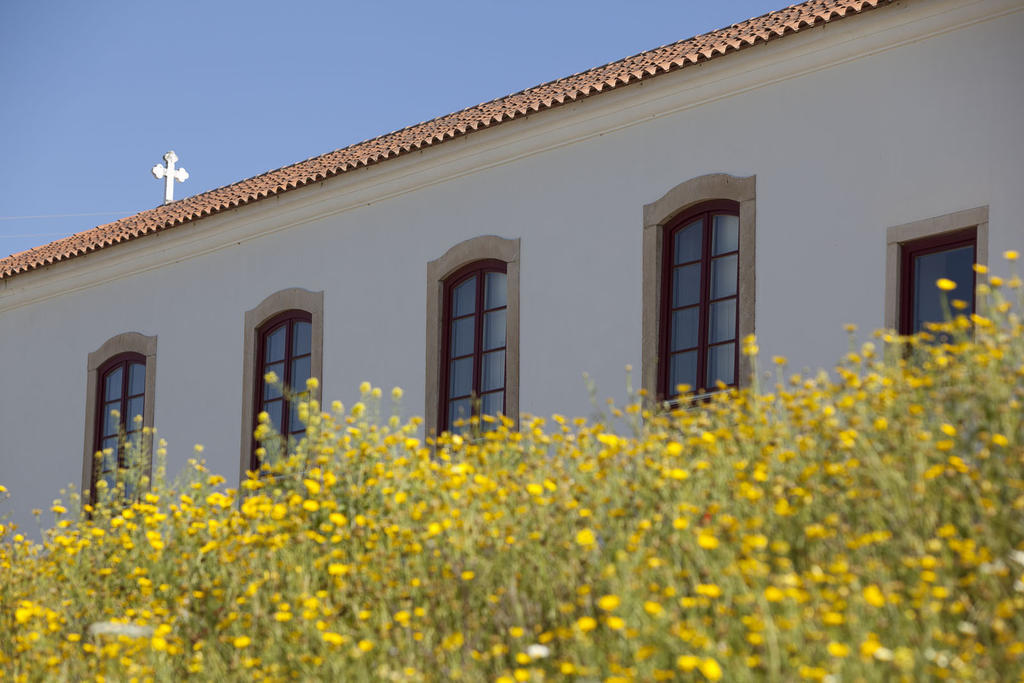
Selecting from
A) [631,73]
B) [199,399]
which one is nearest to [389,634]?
[631,73]

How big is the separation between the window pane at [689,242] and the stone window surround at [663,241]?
0.13 meters

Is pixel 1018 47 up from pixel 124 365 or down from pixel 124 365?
up

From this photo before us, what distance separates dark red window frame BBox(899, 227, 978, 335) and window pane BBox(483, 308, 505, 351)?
4005 millimetres

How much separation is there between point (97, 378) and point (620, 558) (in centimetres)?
1318

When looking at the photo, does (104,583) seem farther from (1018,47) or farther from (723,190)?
(1018,47)

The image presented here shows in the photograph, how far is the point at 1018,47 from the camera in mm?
9766

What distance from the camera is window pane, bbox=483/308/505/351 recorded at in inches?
508

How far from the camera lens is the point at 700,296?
11.4 metres

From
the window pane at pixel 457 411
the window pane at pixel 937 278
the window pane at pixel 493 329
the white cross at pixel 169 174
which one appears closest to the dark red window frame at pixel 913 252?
the window pane at pixel 937 278

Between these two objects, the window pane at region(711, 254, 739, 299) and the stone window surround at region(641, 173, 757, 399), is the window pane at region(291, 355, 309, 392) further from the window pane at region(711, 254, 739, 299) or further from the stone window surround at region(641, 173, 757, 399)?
the window pane at region(711, 254, 739, 299)

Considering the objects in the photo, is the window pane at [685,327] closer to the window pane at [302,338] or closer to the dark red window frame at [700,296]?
the dark red window frame at [700,296]

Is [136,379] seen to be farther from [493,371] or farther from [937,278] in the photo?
[937,278]

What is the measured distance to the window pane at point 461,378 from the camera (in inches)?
514

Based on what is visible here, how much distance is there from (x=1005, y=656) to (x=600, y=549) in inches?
74.4
